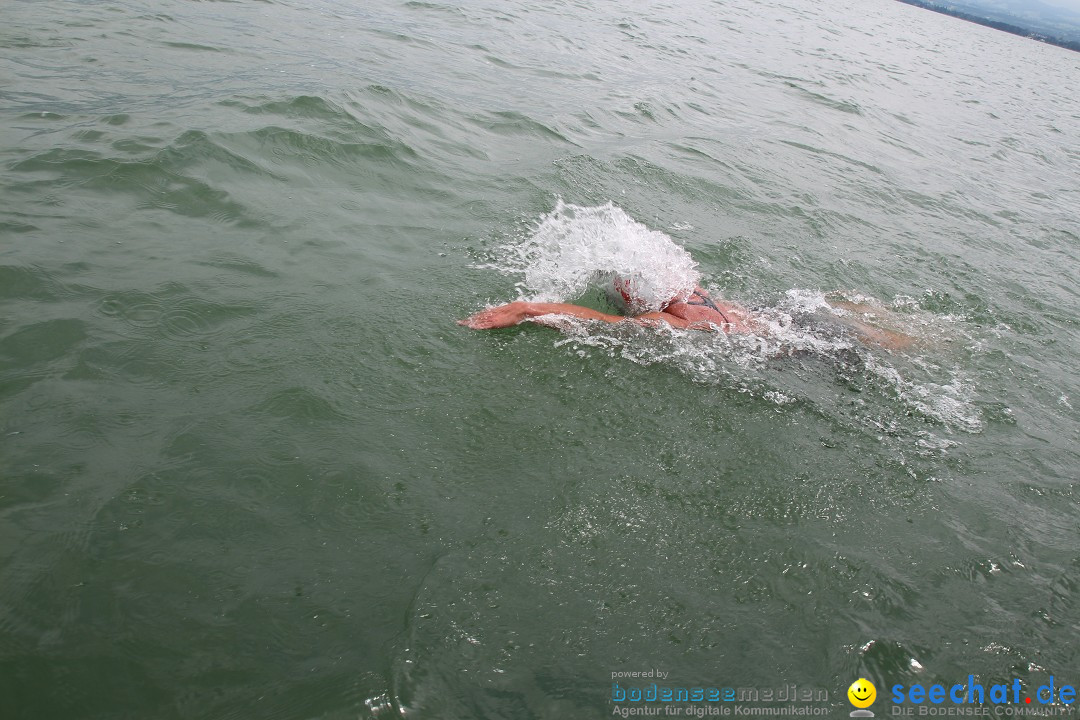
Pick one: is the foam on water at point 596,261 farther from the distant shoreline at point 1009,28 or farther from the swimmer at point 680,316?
the distant shoreline at point 1009,28

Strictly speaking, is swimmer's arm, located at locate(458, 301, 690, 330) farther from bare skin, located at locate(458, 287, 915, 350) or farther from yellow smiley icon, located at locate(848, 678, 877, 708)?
yellow smiley icon, located at locate(848, 678, 877, 708)

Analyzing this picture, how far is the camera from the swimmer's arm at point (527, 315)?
5191mm

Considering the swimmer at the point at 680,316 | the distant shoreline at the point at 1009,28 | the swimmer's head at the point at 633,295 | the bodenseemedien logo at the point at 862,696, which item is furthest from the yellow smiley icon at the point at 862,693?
the distant shoreline at the point at 1009,28

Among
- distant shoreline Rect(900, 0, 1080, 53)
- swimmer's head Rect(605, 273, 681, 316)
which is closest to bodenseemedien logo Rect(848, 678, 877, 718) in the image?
swimmer's head Rect(605, 273, 681, 316)

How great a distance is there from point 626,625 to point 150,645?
2.12 meters

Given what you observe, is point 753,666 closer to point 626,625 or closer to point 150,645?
point 626,625

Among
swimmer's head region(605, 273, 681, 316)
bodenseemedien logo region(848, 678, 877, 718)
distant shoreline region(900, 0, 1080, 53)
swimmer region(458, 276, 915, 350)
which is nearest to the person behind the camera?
bodenseemedien logo region(848, 678, 877, 718)

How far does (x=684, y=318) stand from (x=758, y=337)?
2.20 feet

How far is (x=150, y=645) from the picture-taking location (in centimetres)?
273

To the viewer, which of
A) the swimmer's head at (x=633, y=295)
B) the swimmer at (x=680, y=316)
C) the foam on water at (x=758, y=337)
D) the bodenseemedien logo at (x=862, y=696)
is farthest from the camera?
the swimmer's head at (x=633, y=295)

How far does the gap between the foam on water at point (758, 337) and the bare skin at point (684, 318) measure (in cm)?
7

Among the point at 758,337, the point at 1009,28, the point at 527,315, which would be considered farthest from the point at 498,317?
the point at 1009,28

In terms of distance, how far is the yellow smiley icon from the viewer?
294cm

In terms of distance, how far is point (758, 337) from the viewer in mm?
5602
